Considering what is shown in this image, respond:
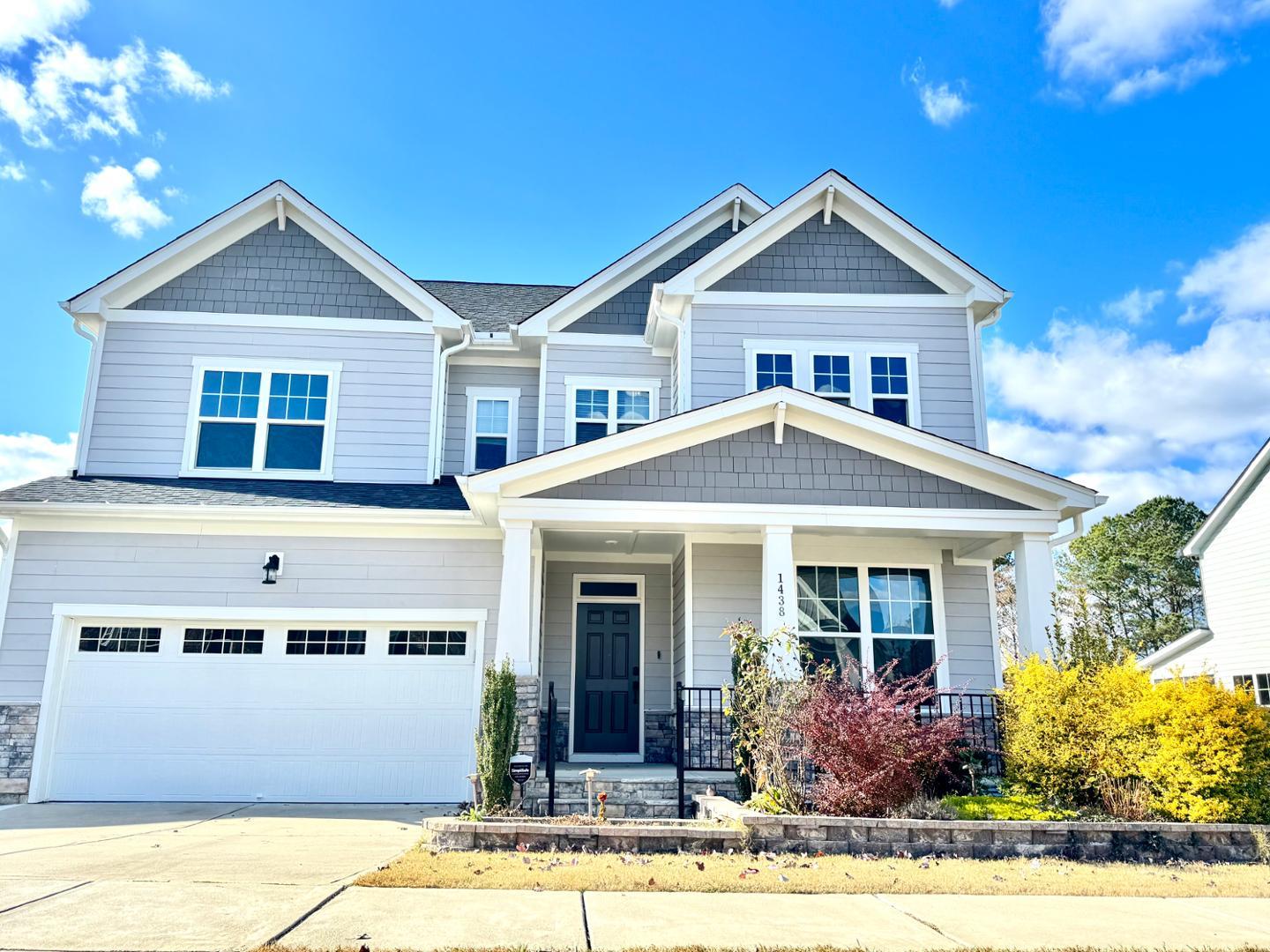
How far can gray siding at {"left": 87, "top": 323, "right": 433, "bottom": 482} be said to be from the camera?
1313 centimetres

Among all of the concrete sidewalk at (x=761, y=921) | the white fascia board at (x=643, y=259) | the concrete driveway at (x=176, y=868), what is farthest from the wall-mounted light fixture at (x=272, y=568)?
the concrete sidewalk at (x=761, y=921)

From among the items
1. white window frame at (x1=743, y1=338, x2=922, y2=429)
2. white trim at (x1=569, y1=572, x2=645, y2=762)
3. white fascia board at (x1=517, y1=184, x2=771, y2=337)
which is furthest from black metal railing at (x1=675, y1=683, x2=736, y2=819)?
white fascia board at (x1=517, y1=184, x2=771, y2=337)

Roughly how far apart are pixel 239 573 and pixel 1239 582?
18.5 meters

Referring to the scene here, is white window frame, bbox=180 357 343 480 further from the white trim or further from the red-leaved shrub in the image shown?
the red-leaved shrub

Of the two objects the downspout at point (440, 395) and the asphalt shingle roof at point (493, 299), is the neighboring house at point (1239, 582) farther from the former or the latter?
the downspout at point (440, 395)

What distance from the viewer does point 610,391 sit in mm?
14312

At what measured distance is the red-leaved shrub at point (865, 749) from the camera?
797cm

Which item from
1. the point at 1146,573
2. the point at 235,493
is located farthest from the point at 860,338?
the point at 1146,573

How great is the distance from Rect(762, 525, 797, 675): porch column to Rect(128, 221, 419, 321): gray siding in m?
6.67

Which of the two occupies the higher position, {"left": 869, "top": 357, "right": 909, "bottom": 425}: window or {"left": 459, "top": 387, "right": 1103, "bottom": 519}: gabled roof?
{"left": 869, "top": 357, "right": 909, "bottom": 425}: window

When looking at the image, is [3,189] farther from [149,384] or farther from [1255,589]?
[1255,589]

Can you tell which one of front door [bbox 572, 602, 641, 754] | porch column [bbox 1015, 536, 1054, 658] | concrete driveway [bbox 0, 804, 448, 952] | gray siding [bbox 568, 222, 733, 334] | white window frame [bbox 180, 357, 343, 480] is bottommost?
concrete driveway [bbox 0, 804, 448, 952]

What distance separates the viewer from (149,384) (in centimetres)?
1335

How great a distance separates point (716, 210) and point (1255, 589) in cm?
1298
